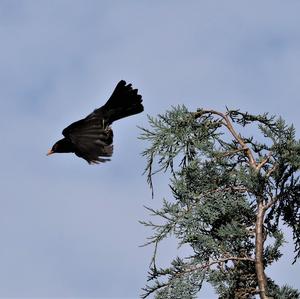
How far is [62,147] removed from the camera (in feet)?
43.5

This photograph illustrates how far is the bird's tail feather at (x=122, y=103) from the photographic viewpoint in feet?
41.7

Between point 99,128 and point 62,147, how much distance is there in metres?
1.49

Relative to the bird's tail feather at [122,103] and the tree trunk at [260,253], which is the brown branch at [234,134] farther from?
the bird's tail feather at [122,103]

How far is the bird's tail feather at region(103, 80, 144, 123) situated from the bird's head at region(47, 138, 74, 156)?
82cm

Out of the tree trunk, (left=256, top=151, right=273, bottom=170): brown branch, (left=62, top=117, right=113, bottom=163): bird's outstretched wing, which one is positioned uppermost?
(left=62, top=117, right=113, bottom=163): bird's outstretched wing

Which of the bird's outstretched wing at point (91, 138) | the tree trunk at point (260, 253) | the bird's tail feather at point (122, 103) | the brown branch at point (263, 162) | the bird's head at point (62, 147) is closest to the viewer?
the tree trunk at point (260, 253)

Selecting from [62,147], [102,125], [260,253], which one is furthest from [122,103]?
[260,253]

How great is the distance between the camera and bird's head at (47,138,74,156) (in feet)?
41.2

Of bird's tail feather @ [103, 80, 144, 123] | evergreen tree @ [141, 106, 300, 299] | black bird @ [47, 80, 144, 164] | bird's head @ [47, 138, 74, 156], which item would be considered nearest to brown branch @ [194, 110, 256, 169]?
evergreen tree @ [141, 106, 300, 299]

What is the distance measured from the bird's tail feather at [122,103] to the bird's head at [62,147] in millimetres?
825

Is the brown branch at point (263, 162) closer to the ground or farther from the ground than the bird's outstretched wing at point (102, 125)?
closer to the ground

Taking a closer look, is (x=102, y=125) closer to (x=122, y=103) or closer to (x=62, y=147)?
(x=122, y=103)

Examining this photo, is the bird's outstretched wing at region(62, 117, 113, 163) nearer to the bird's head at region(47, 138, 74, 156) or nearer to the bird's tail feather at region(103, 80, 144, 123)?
the bird's head at region(47, 138, 74, 156)

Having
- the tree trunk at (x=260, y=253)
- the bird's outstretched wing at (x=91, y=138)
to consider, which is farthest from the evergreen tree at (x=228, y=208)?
the bird's outstretched wing at (x=91, y=138)
